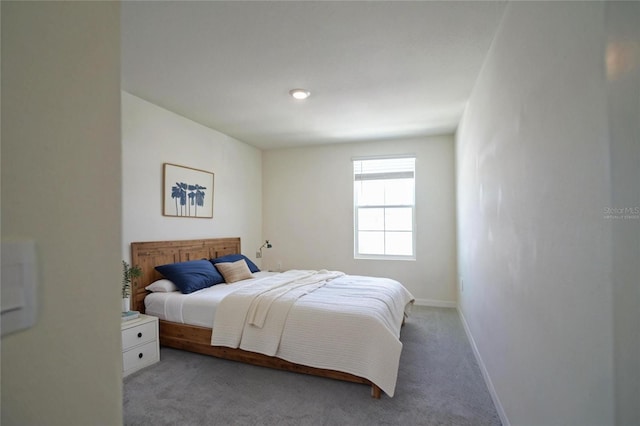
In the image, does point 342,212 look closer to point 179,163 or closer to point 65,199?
point 179,163

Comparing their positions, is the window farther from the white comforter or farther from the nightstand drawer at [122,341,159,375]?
the nightstand drawer at [122,341,159,375]

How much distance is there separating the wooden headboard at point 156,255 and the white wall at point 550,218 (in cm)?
328

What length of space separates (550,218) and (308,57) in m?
1.99

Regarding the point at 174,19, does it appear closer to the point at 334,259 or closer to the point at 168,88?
the point at 168,88

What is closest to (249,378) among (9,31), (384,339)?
(384,339)

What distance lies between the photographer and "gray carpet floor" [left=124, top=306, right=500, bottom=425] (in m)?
2.04

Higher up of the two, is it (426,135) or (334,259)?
(426,135)

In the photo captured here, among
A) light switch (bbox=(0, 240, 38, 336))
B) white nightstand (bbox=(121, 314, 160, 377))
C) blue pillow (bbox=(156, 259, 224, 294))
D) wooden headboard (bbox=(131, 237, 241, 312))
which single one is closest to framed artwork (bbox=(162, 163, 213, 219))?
wooden headboard (bbox=(131, 237, 241, 312))

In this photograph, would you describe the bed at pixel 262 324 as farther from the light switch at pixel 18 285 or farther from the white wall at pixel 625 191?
the light switch at pixel 18 285

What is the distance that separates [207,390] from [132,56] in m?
2.65

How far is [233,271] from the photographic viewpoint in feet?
12.6

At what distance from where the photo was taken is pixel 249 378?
8.39 feet

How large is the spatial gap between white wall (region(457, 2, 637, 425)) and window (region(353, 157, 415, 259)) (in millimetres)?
2626

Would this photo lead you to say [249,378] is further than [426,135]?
No
